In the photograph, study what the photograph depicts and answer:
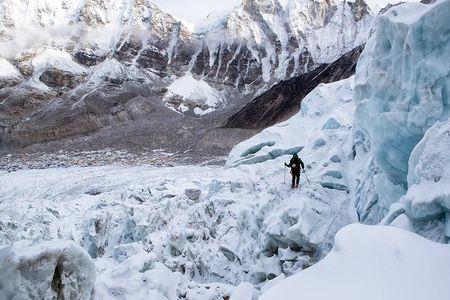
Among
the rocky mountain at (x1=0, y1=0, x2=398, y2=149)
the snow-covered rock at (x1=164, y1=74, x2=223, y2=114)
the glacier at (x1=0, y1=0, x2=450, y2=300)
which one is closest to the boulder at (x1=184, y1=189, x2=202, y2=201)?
the glacier at (x1=0, y1=0, x2=450, y2=300)

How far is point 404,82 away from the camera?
750 cm

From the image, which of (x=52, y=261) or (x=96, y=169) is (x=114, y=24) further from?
(x=52, y=261)

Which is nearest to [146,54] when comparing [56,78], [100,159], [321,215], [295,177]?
[56,78]

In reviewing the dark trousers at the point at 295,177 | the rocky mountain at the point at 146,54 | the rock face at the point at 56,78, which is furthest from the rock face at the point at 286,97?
the dark trousers at the point at 295,177

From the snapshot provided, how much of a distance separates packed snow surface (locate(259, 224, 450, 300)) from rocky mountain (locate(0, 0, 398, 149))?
65.5 meters

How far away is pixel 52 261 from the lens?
239 inches

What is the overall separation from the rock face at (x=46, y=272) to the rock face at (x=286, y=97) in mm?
48503

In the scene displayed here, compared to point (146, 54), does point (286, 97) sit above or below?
below

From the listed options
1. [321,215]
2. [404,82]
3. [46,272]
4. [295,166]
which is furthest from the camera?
[295,166]

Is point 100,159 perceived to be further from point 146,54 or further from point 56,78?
point 146,54

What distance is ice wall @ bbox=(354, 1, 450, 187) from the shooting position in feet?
22.4

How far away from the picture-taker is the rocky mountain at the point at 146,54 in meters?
78.2

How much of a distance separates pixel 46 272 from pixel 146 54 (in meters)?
101

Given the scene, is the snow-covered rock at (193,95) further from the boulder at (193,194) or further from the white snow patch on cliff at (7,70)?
the boulder at (193,194)
